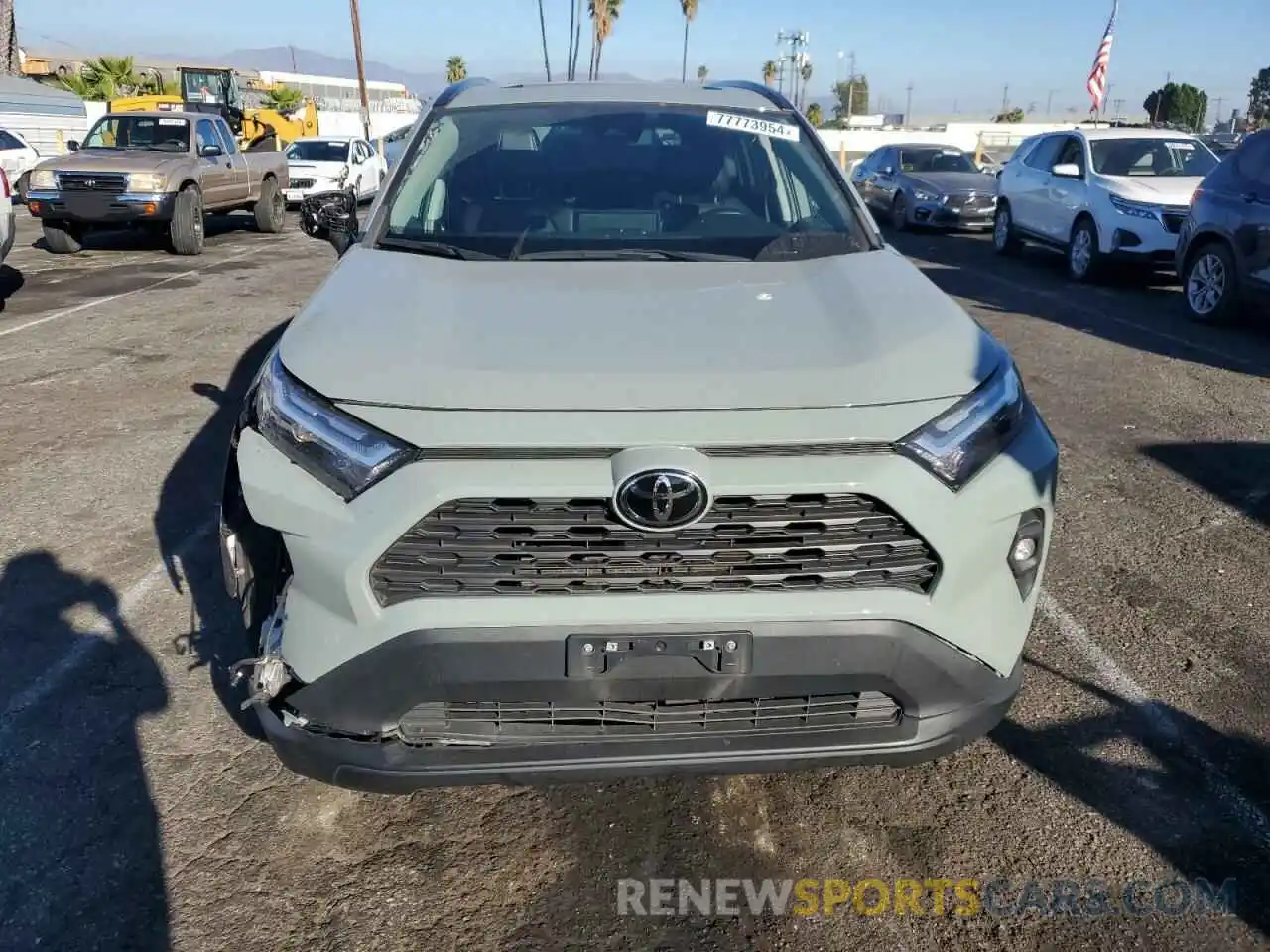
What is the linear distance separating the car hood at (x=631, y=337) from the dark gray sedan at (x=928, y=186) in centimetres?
1381

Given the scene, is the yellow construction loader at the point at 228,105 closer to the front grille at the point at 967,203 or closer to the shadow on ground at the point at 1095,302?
the front grille at the point at 967,203

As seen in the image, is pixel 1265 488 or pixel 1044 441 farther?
pixel 1265 488

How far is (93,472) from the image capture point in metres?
5.33

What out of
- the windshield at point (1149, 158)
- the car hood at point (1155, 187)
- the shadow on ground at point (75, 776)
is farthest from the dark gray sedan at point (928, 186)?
the shadow on ground at point (75, 776)

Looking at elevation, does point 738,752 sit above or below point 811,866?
above

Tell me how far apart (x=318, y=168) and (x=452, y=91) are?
17.2 m

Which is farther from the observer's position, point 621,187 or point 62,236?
point 62,236

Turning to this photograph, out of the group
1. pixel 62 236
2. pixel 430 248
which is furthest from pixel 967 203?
pixel 430 248

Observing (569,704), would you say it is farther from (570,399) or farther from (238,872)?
(238,872)

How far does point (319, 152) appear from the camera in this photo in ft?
67.5

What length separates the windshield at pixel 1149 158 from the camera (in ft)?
38.0

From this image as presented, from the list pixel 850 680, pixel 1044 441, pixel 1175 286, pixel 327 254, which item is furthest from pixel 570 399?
pixel 327 254

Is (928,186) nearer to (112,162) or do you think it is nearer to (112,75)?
(112,162)

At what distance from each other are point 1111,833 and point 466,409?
6.52 ft
